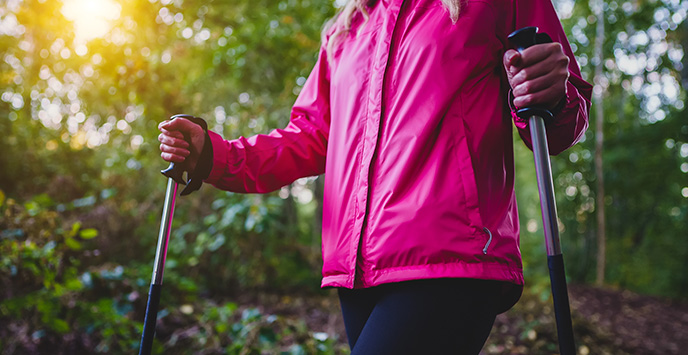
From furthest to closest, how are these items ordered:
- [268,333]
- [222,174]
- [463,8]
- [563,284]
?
[268,333] < [222,174] < [463,8] < [563,284]

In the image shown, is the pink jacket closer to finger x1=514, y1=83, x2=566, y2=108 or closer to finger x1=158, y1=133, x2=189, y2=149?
finger x1=514, y1=83, x2=566, y2=108

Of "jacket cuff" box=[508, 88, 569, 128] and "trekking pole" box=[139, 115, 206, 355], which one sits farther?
"trekking pole" box=[139, 115, 206, 355]

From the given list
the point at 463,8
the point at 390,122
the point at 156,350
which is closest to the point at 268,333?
the point at 156,350

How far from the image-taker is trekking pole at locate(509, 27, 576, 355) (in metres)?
1.09

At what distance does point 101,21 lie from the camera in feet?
13.9

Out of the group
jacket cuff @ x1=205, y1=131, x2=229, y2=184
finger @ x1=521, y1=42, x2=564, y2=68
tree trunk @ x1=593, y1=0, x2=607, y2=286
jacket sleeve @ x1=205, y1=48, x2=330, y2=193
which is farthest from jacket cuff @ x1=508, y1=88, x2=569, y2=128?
tree trunk @ x1=593, y1=0, x2=607, y2=286

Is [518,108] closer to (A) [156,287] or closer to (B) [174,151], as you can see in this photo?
(B) [174,151]

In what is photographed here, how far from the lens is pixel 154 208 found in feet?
17.1

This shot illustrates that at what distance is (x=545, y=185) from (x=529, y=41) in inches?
15.1

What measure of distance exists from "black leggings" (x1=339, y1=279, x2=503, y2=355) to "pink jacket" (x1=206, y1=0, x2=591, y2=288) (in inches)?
1.9

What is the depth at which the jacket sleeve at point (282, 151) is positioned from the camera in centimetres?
165

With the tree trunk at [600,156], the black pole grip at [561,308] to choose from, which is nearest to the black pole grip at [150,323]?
the black pole grip at [561,308]

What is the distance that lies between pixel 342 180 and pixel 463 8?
659mm

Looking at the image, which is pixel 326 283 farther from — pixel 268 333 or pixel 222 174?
pixel 268 333
